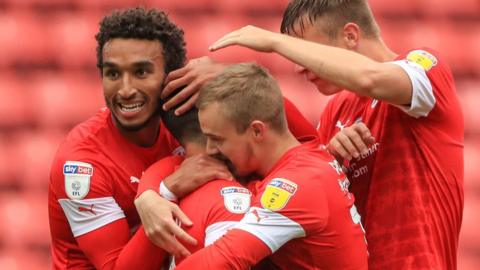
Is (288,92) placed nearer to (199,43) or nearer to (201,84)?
(199,43)

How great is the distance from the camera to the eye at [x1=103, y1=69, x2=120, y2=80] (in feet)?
10.2

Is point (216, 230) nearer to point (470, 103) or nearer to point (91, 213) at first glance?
point (91, 213)

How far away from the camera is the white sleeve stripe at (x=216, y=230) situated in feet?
9.07

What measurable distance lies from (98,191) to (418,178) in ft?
2.73

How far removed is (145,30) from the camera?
313 cm

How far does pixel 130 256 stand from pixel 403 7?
7.84ft

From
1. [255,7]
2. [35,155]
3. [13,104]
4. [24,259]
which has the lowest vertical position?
[24,259]

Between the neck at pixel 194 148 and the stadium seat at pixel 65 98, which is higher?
the neck at pixel 194 148

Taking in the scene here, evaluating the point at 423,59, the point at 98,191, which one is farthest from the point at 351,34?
the point at 98,191

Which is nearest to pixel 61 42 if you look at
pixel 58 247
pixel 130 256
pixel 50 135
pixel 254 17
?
pixel 50 135

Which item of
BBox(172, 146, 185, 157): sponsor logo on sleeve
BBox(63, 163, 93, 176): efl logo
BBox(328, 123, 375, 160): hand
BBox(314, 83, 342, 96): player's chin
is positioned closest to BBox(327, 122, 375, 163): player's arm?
BBox(328, 123, 375, 160): hand

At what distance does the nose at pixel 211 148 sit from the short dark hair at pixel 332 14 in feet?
1.38

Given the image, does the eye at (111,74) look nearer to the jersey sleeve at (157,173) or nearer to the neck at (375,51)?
the jersey sleeve at (157,173)

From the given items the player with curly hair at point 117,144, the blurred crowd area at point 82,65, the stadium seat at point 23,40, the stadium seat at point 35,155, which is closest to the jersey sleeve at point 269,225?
the player with curly hair at point 117,144
